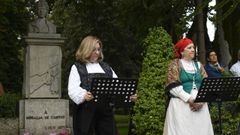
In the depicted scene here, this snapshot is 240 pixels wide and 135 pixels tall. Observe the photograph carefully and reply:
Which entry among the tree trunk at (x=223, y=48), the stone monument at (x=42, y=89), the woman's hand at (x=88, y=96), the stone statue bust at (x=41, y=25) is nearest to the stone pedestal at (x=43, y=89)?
the stone monument at (x=42, y=89)

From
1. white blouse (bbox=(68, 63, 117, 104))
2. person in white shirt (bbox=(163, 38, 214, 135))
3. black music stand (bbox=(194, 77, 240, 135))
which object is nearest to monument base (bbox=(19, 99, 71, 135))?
person in white shirt (bbox=(163, 38, 214, 135))

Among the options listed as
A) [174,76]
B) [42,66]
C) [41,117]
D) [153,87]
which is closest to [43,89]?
[42,66]

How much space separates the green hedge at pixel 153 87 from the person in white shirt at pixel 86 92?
4903mm

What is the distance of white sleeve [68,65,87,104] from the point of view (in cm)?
585

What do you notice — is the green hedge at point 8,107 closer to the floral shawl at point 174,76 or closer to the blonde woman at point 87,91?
the floral shawl at point 174,76

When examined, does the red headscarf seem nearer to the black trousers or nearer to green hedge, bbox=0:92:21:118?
the black trousers

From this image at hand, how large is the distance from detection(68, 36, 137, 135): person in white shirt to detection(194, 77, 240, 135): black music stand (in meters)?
1.07

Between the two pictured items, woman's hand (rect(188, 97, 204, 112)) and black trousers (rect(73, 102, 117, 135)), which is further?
woman's hand (rect(188, 97, 204, 112))

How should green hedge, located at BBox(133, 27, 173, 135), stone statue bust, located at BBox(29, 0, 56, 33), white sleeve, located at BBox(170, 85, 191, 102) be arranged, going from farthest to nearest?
1. stone statue bust, located at BBox(29, 0, 56, 33)
2. green hedge, located at BBox(133, 27, 173, 135)
3. white sleeve, located at BBox(170, 85, 191, 102)

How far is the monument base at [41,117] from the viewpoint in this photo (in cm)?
1170

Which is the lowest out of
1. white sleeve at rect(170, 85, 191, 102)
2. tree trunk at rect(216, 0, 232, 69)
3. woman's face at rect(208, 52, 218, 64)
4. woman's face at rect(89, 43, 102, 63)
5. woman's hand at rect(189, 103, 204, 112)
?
woman's hand at rect(189, 103, 204, 112)

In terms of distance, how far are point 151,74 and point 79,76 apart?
215 inches

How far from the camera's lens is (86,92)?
229 inches

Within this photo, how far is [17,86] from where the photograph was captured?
24.4m
